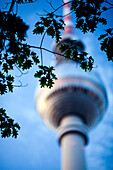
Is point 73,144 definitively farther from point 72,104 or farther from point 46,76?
point 46,76

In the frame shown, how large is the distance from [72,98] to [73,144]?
6607 mm

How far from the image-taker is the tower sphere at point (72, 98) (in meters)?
27.2

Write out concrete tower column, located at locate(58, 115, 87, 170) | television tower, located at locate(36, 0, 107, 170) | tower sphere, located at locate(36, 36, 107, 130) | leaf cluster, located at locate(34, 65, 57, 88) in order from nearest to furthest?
leaf cluster, located at locate(34, 65, 57, 88), concrete tower column, located at locate(58, 115, 87, 170), television tower, located at locate(36, 0, 107, 170), tower sphere, located at locate(36, 36, 107, 130)

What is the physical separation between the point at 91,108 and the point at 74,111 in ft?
8.84

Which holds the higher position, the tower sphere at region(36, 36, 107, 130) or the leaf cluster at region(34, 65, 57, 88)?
the tower sphere at region(36, 36, 107, 130)

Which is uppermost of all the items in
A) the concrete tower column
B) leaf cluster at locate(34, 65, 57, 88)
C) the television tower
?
the television tower

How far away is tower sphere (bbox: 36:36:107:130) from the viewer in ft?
89.1

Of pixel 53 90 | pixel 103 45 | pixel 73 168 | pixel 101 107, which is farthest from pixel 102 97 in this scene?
pixel 103 45

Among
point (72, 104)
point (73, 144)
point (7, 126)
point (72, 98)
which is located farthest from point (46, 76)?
point (72, 104)

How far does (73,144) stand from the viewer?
79.5 ft

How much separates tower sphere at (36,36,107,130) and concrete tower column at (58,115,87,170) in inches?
103

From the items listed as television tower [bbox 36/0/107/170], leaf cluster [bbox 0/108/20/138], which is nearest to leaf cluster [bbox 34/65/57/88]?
leaf cluster [bbox 0/108/20/138]

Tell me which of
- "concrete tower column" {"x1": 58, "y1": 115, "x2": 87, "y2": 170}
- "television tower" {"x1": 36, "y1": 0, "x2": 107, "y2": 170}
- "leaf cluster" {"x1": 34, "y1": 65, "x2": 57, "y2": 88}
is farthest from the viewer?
"television tower" {"x1": 36, "y1": 0, "x2": 107, "y2": 170}

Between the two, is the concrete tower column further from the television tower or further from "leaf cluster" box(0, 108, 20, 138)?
"leaf cluster" box(0, 108, 20, 138)
